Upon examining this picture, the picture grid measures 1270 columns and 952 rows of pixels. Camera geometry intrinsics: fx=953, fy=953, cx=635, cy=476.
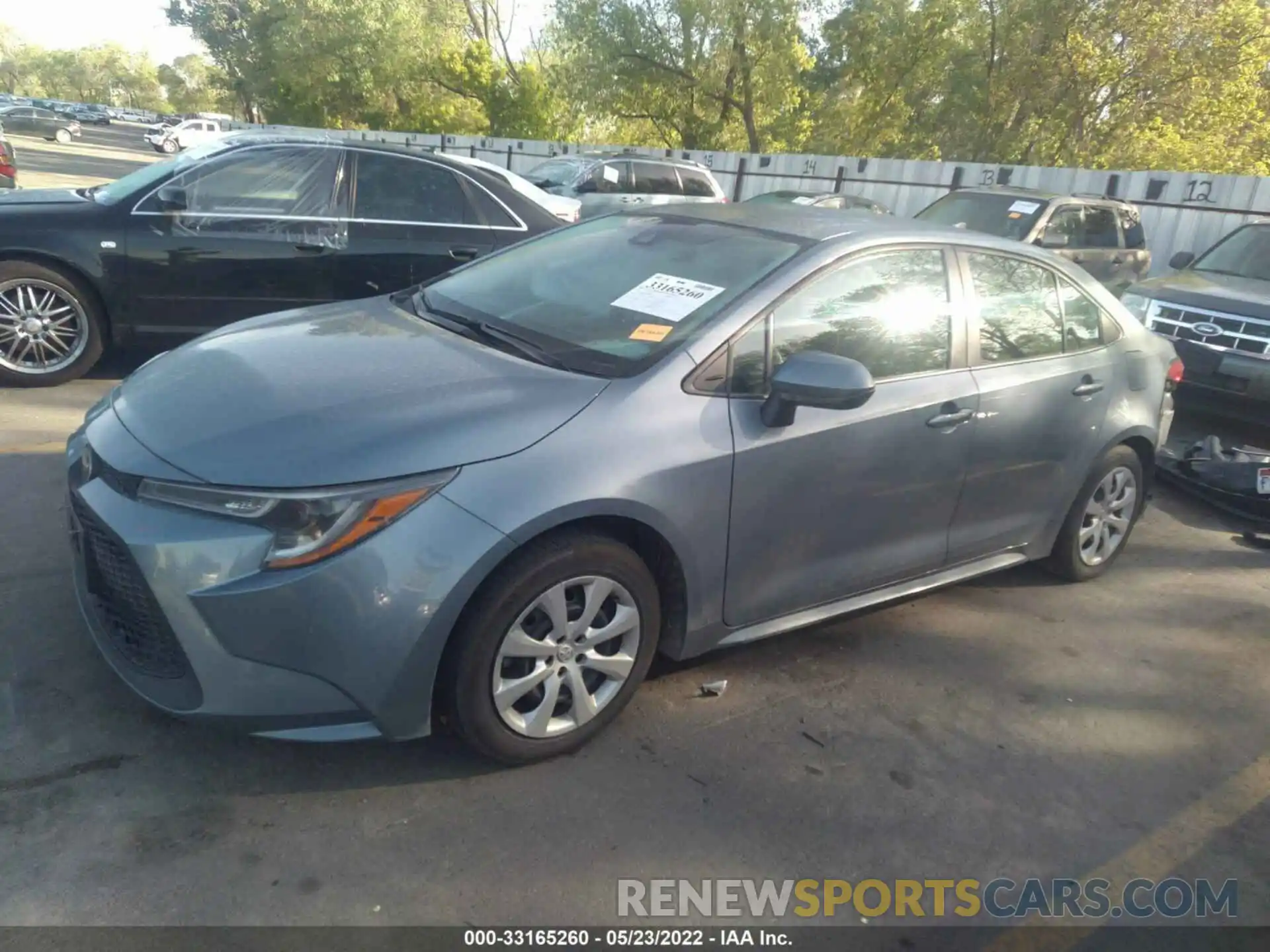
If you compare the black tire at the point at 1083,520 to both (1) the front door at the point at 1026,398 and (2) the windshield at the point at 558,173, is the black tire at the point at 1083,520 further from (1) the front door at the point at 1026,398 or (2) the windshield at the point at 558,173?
(2) the windshield at the point at 558,173

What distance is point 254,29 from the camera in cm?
4503

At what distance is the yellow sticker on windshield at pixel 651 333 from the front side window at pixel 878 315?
1.19ft

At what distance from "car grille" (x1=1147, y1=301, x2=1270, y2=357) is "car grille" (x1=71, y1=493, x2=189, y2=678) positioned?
725 cm

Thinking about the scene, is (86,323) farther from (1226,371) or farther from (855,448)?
(1226,371)

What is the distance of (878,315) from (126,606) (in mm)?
2590

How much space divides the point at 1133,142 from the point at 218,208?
81.3 feet

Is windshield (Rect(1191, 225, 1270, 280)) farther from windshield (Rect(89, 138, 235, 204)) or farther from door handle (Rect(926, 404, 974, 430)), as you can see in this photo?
windshield (Rect(89, 138, 235, 204))

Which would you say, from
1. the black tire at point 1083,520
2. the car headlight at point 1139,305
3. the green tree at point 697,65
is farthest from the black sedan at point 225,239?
the green tree at point 697,65

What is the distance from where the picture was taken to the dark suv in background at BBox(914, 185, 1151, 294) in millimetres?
10773

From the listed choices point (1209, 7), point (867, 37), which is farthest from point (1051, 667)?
point (867, 37)

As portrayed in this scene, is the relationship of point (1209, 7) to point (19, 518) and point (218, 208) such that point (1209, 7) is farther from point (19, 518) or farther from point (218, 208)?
point (19, 518)

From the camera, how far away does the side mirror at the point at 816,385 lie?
114 inches

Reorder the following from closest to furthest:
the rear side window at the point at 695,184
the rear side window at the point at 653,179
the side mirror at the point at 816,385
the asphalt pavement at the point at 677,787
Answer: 1. the asphalt pavement at the point at 677,787
2. the side mirror at the point at 816,385
3. the rear side window at the point at 653,179
4. the rear side window at the point at 695,184

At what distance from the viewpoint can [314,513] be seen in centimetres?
242
